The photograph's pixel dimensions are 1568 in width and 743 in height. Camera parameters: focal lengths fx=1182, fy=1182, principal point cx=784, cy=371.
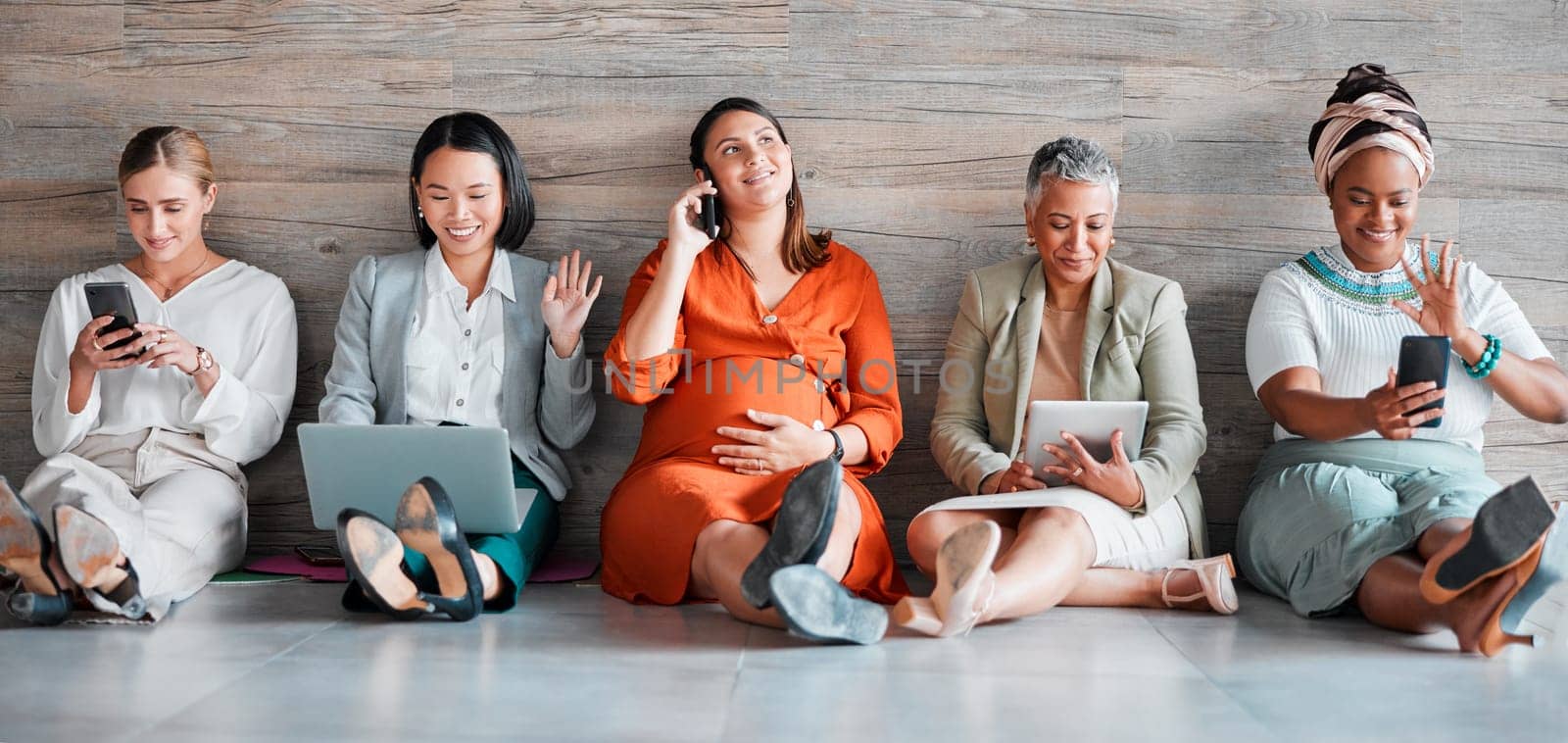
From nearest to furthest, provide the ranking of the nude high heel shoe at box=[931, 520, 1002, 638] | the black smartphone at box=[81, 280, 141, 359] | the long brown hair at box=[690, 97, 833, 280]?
the nude high heel shoe at box=[931, 520, 1002, 638], the black smartphone at box=[81, 280, 141, 359], the long brown hair at box=[690, 97, 833, 280]

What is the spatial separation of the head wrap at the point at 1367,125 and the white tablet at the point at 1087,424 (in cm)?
77

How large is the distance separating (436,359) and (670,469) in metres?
0.65

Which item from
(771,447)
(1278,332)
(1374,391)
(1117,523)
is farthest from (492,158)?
(1374,391)

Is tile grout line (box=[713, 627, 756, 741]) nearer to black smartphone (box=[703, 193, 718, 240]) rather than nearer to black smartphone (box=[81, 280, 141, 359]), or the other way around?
black smartphone (box=[703, 193, 718, 240])

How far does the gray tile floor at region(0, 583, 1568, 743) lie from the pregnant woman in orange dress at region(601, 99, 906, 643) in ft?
0.54

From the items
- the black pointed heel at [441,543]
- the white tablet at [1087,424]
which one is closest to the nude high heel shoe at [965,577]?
the white tablet at [1087,424]

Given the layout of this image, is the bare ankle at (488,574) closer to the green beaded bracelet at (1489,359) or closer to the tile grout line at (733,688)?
the tile grout line at (733,688)

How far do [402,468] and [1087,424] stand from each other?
1.30 m

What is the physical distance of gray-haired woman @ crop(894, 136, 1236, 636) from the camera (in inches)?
87.9

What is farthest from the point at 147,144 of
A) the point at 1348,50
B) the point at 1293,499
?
the point at 1348,50

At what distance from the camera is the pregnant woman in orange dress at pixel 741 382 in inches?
89.2

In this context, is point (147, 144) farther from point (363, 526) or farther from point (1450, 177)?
point (1450, 177)

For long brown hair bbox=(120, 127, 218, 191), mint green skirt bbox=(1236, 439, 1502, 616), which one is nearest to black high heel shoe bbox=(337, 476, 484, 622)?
long brown hair bbox=(120, 127, 218, 191)

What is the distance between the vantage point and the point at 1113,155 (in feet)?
9.30
